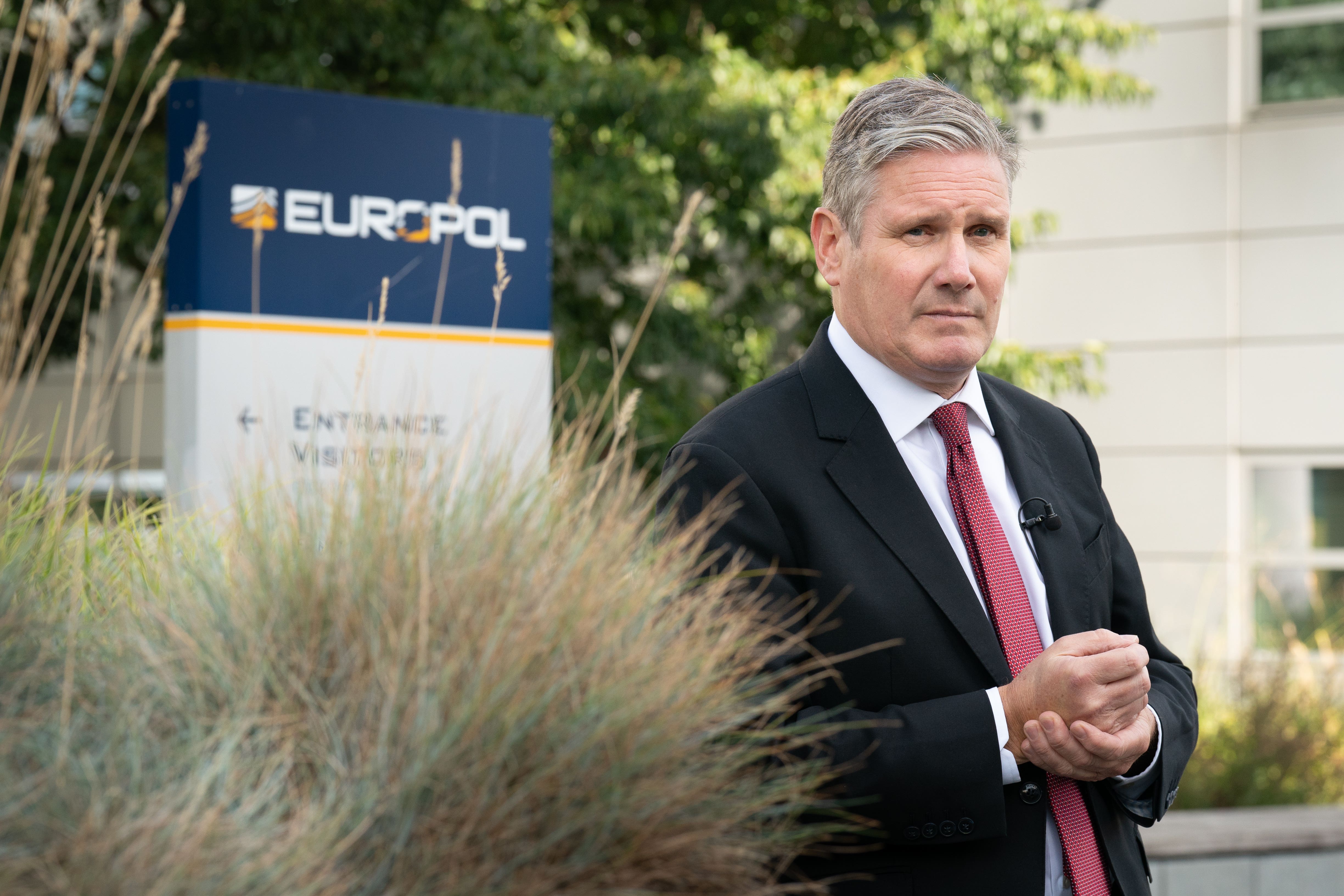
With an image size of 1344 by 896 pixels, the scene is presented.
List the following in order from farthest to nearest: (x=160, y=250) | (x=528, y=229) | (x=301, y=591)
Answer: (x=528, y=229), (x=160, y=250), (x=301, y=591)

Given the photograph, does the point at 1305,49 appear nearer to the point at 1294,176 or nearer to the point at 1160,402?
the point at 1294,176

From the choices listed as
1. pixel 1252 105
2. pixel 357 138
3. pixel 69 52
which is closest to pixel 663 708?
pixel 357 138

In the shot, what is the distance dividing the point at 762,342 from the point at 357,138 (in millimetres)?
5247

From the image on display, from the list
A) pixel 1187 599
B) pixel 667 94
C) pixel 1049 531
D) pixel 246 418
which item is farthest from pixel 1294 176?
pixel 1049 531

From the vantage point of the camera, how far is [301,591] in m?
1.54

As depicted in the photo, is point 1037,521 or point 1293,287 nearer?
point 1037,521

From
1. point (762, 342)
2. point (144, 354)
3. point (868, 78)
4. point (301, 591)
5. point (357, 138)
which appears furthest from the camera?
point (762, 342)

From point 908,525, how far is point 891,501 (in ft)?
0.16

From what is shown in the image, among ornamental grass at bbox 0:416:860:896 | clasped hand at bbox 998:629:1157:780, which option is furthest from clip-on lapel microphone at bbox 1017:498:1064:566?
ornamental grass at bbox 0:416:860:896

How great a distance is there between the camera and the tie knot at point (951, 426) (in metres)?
2.24

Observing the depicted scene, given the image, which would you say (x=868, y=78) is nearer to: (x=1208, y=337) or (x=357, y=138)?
(x=1208, y=337)

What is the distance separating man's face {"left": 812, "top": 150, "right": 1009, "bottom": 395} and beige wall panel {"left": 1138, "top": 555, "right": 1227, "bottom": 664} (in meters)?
8.03

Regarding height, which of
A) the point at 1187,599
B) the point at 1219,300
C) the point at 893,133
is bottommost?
the point at 1187,599

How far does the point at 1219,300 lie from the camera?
10031mm
